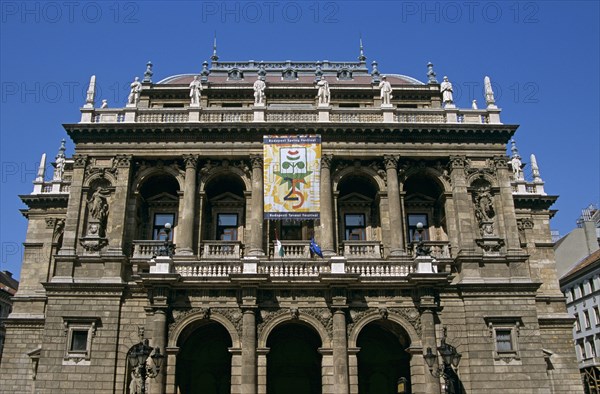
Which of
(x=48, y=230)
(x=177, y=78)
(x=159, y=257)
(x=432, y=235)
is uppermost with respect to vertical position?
(x=177, y=78)

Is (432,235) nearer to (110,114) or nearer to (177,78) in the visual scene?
(110,114)

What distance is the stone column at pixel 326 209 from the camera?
1198 inches

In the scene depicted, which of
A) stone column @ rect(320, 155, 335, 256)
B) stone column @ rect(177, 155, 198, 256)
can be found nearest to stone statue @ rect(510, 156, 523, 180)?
stone column @ rect(320, 155, 335, 256)

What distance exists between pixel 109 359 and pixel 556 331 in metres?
26.5

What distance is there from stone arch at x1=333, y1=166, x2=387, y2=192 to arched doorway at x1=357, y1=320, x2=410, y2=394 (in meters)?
7.46

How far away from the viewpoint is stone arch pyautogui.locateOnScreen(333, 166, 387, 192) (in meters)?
32.5

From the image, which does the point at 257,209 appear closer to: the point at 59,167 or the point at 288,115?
the point at 288,115

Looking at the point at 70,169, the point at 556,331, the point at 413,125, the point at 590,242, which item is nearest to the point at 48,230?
the point at 70,169

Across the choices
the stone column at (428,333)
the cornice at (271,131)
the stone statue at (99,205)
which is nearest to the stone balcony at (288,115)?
the cornice at (271,131)

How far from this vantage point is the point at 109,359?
28.4 metres

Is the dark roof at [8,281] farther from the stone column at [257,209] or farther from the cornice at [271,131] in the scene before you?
the stone column at [257,209]

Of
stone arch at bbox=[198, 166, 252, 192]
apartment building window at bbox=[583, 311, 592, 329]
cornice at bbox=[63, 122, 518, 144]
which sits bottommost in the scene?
apartment building window at bbox=[583, 311, 592, 329]

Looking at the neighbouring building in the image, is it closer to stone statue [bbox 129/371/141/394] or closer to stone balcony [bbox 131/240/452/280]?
stone balcony [bbox 131/240/452/280]

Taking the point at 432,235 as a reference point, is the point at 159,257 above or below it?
below
